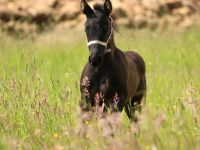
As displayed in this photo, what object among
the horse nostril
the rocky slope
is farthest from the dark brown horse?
the rocky slope

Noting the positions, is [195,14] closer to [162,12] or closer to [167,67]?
[162,12]

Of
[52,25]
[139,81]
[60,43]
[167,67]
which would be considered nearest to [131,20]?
[52,25]

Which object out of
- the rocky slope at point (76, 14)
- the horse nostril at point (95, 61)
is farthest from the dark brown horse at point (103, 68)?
the rocky slope at point (76, 14)

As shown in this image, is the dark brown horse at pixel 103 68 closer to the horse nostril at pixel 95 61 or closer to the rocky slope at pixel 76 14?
the horse nostril at pixel 95 61

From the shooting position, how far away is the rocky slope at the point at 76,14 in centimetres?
2444

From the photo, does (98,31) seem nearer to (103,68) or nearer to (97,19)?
(97,19)

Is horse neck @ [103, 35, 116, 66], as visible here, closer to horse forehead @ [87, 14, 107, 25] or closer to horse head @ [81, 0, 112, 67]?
horse head @ [81, 0, 112, 67]

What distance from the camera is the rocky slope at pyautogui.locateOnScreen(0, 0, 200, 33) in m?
24.4

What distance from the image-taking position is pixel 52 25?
24.5 m

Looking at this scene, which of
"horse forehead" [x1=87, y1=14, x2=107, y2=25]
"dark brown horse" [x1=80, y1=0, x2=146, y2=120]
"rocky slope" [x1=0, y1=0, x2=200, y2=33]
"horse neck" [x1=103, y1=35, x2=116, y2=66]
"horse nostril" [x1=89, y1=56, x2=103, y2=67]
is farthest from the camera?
"rocky slope" [x1=0, y1=0, x2=200, y2=33]

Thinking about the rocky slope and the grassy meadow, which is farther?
the rocky slope

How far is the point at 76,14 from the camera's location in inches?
1003

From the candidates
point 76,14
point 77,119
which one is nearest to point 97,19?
point 77,119

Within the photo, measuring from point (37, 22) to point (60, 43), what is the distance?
403 centimetres
